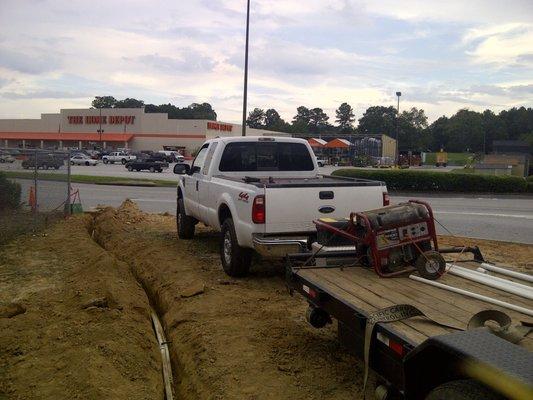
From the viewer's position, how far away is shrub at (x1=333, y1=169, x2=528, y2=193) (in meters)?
26.8

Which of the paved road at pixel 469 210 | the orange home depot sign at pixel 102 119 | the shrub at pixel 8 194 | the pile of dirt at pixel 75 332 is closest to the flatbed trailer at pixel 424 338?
the pile of dirt at pixel 75 332

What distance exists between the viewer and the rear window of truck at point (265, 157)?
9.41 metres

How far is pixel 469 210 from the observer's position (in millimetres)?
18844

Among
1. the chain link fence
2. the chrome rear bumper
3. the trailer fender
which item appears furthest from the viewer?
the chain link fence

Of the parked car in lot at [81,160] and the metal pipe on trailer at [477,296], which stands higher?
the metal pipe on trailer at [477,296]

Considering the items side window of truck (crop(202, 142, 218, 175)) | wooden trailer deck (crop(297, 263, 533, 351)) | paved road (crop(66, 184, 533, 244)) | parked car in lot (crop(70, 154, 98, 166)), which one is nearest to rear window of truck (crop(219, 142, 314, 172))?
side window of truck (crop(202, 142, 218, 175))

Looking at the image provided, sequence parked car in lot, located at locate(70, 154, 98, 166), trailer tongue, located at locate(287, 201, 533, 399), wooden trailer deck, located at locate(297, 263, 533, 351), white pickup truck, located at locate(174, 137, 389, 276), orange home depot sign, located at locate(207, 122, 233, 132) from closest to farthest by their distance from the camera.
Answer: trailer tongue, located at locate(287, 201, 533, 399) < wooden trailer deck, located at locate(297, 263, 533, 351) < white pickup truck, located at locate(174, 137, 389, 276) < parked car in lot, located at locate(70, 154, 98, 166) < orange home depot sign, located at locate(207, 122, 233, 132)

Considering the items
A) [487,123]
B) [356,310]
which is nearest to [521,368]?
[356,310]

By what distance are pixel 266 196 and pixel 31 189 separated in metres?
8.33

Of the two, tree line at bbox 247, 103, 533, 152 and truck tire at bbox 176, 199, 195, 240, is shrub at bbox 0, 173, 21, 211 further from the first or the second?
tree line at bbox 247, 103, 533, 152

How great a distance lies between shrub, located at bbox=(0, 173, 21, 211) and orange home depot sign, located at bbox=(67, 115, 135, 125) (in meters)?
78.9

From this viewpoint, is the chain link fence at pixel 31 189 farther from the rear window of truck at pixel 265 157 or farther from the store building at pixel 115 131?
the store building at pixel 115 131

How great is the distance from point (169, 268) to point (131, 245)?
2.41 metres

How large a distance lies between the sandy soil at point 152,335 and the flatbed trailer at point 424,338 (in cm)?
69
